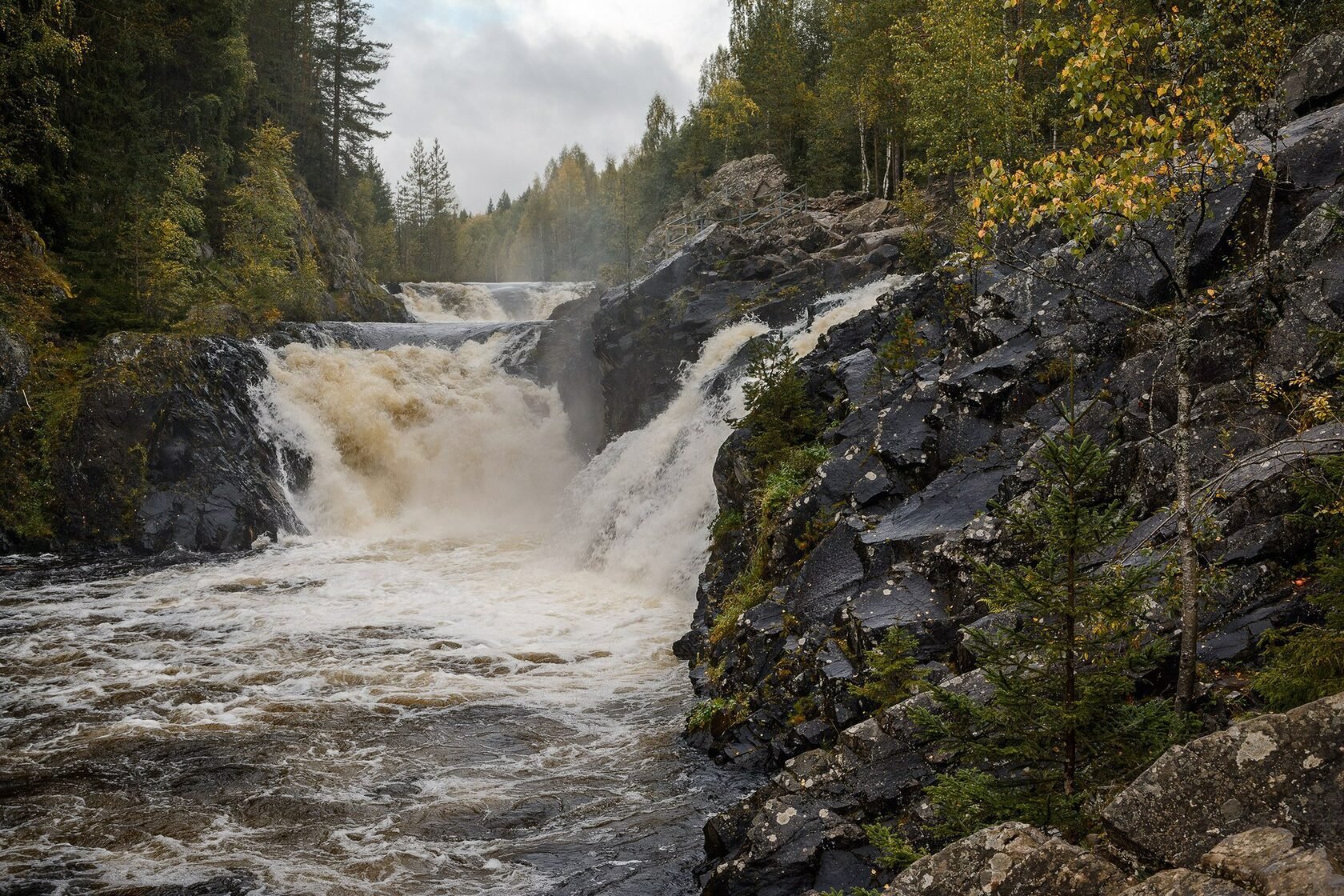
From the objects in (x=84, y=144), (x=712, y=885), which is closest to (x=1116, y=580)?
(x=712, y=885)

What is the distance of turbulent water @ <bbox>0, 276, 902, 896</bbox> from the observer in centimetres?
895

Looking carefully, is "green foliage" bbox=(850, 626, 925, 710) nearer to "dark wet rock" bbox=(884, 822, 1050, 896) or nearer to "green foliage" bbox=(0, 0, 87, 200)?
"dark wet rock" bbox=(884, 822, 1050, 896)

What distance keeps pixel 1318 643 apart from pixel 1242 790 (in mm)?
1776

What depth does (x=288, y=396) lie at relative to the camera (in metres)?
26.8

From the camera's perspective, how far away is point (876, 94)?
35250 millimetres

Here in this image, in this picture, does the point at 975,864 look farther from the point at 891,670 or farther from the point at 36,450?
the point at 36,450

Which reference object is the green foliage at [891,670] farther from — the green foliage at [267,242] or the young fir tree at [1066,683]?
the green foliage at [267,242]

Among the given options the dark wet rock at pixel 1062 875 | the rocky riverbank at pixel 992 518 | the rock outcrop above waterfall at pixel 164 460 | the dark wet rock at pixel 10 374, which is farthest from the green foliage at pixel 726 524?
the dark wet rock at pixel 10 374

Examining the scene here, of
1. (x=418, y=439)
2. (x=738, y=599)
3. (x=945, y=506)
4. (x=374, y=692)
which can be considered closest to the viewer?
(x=945, y=506)

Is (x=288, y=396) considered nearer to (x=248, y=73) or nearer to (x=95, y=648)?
(x=95, y=648)

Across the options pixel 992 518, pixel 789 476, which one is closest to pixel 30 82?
pixel 789 476

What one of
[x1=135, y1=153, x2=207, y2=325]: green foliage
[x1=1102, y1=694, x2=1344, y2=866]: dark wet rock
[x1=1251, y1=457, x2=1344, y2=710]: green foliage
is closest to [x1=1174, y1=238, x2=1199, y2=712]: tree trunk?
[x1=1251, y1=457, x2=1344, y2=710]: green foliage

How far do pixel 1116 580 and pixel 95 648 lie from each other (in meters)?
16.7

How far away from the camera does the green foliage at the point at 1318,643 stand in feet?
16.6
